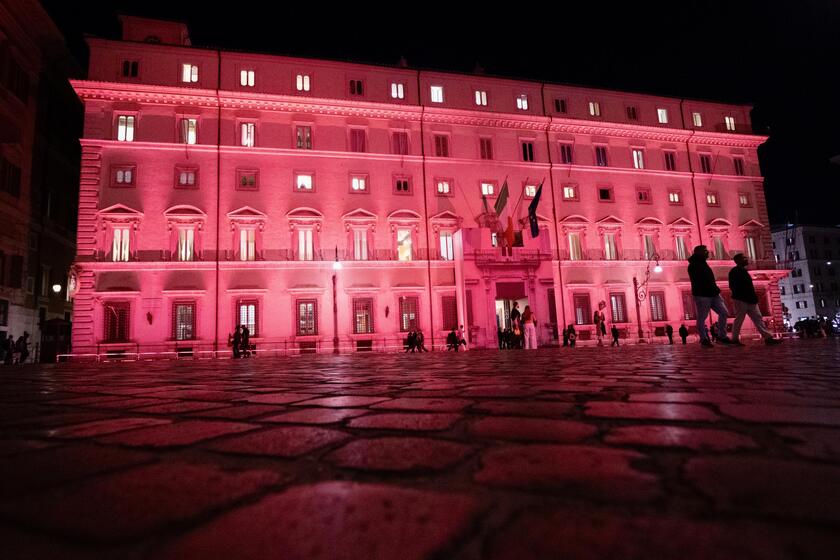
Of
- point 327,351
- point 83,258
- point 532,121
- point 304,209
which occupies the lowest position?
point 327,351

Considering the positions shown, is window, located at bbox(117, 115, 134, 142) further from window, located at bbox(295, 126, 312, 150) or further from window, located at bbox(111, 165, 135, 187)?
window, located at bbox(295, 126, 312, 150)

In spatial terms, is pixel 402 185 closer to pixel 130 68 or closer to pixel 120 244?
pixel 120 244

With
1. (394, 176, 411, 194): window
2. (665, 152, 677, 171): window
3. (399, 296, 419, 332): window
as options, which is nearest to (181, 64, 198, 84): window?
(394, 176, 411, 194): window

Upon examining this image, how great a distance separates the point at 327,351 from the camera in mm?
23828

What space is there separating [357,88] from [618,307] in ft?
63.7

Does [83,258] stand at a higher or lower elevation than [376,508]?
higher

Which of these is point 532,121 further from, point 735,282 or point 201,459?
point 201,459

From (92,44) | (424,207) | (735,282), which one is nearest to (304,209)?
(424,207)

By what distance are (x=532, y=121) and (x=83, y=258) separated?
2476 centimetres

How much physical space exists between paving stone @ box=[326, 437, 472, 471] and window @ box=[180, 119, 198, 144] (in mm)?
26063

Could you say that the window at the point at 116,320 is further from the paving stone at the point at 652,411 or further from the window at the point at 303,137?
the paving stone at the point at 652,411

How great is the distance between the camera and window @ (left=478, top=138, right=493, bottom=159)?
27984 mm

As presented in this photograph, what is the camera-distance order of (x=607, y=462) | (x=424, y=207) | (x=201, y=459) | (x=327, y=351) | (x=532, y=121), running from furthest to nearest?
(x=532, y=121) < (x=424, y=207) < (x=327, y=351) < (x=201, y=459) < (x=607, y=462)

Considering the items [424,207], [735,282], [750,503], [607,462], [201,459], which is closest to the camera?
[750,503]
